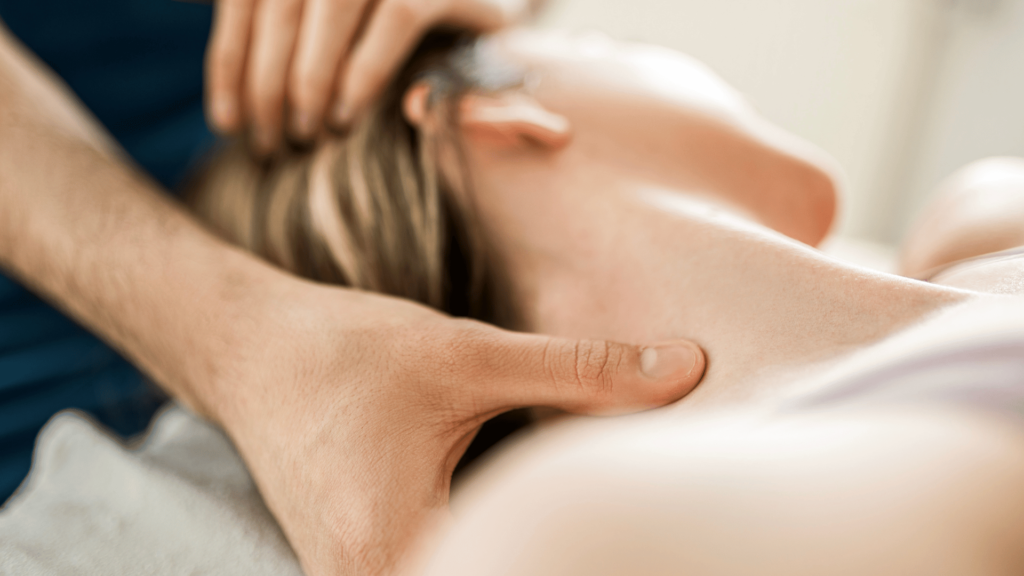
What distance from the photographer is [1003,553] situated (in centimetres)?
27

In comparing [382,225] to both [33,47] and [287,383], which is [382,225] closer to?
[287,383]

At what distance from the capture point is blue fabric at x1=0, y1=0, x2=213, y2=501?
104 centimetres

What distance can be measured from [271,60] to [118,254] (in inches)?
12.3

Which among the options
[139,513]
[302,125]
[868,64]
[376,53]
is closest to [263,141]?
[302,125]

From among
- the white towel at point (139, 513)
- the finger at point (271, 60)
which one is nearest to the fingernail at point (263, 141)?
the finger at point (271, 60)

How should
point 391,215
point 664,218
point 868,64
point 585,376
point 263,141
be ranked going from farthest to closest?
point 868,64 < point 263,141 < point 391,215 < point 664,218 < point 585,376

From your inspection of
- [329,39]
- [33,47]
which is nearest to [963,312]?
[329,39]

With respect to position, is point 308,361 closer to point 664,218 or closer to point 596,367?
point 596,367

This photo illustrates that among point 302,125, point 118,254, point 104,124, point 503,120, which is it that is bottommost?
point 104,124

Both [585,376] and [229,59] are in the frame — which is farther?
[229,59]

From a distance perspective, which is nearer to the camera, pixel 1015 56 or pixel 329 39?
pixel 329 39

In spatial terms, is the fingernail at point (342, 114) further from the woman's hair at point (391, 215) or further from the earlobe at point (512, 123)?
the earlobe at point (512, 123)

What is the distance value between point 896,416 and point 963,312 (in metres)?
0.15

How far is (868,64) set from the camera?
213 centimetres
